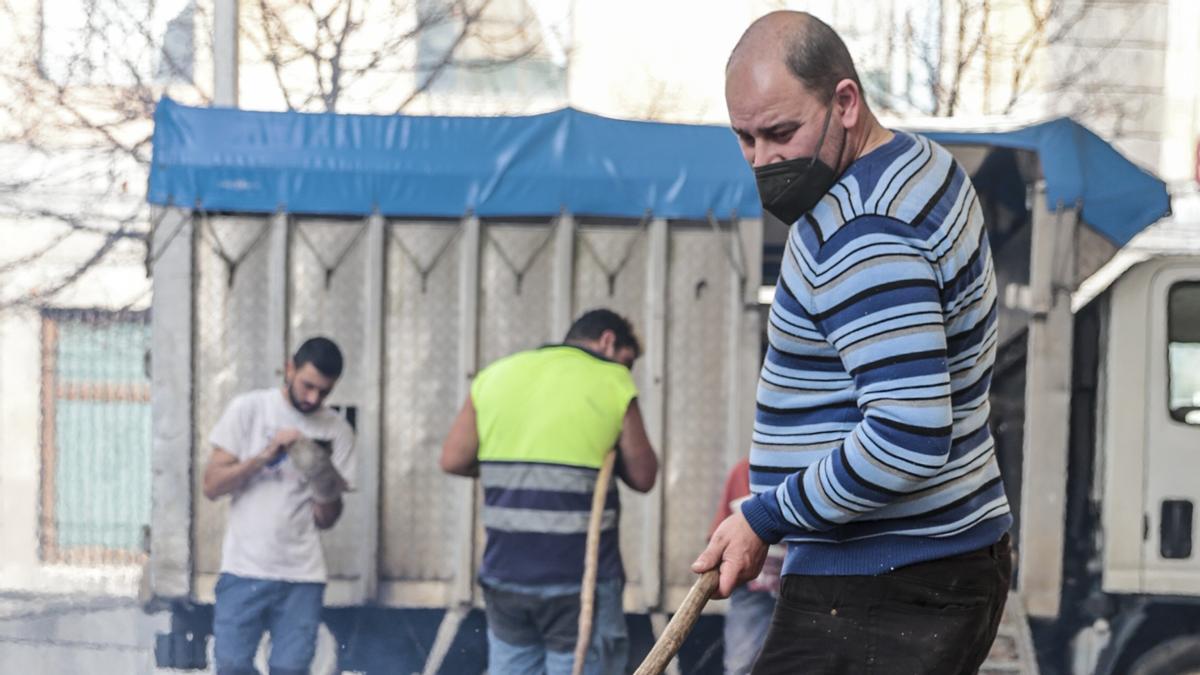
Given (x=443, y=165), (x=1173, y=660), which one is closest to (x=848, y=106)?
(x=443, y=165)

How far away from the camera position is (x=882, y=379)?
221 centimetres

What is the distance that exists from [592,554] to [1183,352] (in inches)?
116

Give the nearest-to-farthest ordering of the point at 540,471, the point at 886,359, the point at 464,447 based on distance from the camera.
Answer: the point at 886,359
the point at 540,471
the point at 464,447

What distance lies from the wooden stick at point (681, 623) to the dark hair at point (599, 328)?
11.7 feet

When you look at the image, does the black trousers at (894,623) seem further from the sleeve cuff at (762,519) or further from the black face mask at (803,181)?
the black face mask at (803,181)

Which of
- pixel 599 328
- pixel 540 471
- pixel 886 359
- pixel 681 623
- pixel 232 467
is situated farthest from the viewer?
pixel 232 467

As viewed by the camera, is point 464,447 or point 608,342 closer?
point 464,447

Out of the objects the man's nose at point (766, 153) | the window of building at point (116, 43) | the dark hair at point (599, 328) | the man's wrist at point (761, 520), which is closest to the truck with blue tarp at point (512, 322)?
the dark hair at point (599, 328)

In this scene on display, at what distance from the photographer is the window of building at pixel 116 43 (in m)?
9.94

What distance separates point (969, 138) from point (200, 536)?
3.74 meters

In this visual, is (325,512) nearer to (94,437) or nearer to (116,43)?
(94,437)

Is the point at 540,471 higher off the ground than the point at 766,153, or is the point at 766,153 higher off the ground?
the point at 766,153

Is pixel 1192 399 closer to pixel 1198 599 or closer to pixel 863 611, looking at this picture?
pixel 1198 599

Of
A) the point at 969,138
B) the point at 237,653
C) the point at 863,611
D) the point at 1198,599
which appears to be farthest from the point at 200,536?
the point at 863,611
